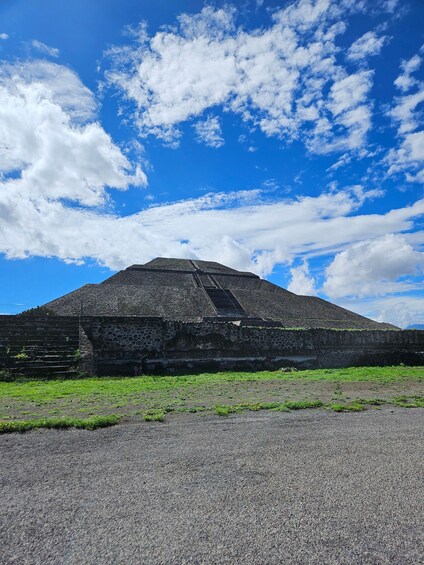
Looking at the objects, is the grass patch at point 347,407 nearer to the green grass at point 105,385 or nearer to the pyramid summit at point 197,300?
the green grass at point 105,385

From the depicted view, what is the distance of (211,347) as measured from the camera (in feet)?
55.5

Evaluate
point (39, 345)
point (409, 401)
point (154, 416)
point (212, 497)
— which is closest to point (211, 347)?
point (39, 345)

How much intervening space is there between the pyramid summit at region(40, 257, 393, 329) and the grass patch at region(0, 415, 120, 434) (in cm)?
2111

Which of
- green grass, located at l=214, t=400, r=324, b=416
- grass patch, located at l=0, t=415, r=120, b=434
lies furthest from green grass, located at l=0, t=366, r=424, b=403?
green grass, located at l=214, t=400, r=324, b=416

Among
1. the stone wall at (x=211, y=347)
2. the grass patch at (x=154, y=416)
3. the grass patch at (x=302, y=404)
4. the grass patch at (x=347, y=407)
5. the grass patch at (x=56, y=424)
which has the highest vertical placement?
the stone wall at (x=211, y=347)

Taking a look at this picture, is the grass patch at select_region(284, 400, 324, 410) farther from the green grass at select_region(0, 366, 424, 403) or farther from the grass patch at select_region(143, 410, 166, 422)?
the green grass at select_region(0, 366, 424, 403)

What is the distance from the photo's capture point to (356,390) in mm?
10820

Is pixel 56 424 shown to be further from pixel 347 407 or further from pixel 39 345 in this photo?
pixel 39 345

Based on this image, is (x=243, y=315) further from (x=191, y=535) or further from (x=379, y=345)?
(x=191, y=535)

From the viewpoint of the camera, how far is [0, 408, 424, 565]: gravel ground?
2836 millimetres

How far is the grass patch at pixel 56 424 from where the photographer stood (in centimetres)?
602

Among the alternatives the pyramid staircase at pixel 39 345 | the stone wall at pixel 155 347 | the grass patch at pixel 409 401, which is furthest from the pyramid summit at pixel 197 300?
the grass patch at pixel 409 401

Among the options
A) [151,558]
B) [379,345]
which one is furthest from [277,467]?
[379,345]

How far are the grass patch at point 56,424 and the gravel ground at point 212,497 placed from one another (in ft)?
0.87
